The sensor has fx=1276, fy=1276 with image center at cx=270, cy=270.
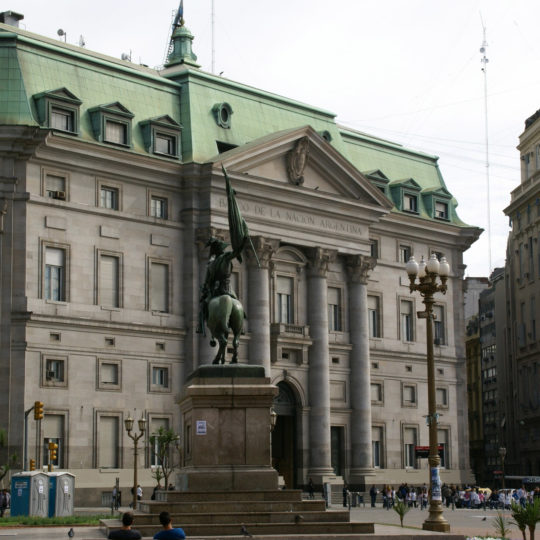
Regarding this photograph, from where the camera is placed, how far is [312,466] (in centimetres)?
7950

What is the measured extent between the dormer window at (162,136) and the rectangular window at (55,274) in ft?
29.8

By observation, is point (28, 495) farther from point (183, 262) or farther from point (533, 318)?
point (533, 318)

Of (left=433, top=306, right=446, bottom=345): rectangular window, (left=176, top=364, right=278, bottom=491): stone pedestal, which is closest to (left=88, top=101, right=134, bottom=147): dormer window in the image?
(left=433, top=306, right=446, bottom=345): rectangular window

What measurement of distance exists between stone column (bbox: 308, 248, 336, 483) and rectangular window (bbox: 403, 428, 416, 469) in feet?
32.4

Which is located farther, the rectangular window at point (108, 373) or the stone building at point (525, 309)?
the stone building at point (525, 309)

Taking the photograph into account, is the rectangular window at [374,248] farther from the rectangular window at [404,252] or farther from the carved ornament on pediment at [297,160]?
the carved ornament on pediment at [297,160]

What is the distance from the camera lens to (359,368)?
8388 centimetres

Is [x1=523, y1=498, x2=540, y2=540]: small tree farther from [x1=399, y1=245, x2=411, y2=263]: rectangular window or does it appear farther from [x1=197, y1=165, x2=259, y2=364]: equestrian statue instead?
[x1=399, y1=245, x2=411, y2=263]: rectangular window

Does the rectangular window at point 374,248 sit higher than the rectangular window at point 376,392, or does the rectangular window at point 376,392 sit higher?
the rectangular window at point 374,248

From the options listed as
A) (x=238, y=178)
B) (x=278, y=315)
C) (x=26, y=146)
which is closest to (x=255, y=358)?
(x=278, y=315)

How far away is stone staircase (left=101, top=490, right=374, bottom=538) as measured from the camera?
104ft

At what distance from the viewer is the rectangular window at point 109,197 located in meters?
72.0

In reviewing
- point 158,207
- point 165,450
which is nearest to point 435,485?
point 165,450

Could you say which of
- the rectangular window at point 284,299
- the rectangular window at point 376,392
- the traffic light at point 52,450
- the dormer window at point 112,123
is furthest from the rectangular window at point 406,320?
the traffic light at point 52,450
